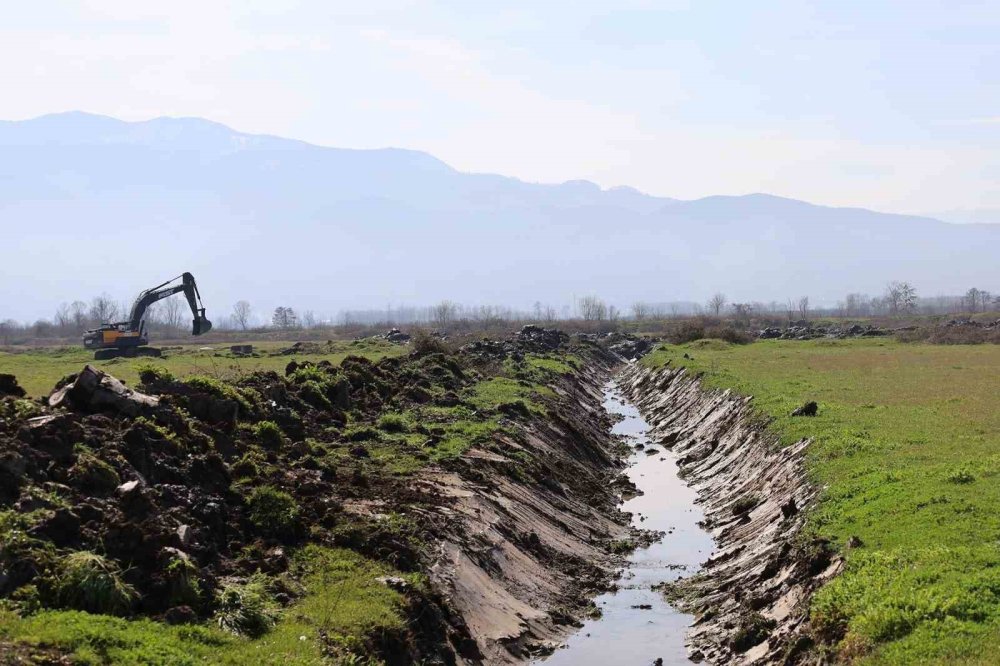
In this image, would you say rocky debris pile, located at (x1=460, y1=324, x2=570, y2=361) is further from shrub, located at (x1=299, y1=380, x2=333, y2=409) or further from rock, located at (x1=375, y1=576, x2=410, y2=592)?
rock, located at (x1=375, y1=576, x2=410, y2=592)

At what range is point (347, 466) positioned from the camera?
93.6 ft

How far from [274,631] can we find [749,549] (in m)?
15.6

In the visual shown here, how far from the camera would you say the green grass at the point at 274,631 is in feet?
43.4

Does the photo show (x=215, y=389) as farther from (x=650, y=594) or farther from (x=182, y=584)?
(x=650, y=594)

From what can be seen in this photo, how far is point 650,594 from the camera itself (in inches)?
1023

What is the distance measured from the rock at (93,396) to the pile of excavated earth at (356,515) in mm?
49

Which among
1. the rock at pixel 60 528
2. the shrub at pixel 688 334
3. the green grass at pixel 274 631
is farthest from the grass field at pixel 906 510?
the shrub at pixel 688 334

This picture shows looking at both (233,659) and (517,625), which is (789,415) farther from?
(233,659)

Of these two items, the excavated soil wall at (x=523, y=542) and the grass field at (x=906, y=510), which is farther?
the excavated soil wall at (x=523, y=542)

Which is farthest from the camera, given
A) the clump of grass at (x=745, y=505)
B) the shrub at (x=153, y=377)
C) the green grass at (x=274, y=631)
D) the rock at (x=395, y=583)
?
the clump of grass at (x=745, y=505)

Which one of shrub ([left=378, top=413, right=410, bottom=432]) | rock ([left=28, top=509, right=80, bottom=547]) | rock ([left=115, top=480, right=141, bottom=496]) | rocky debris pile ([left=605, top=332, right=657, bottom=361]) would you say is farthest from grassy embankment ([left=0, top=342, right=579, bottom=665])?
rocky debris pile ([left=605, top=332, right=657, bottom=361])

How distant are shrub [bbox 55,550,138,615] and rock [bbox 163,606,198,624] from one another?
0.63 metres

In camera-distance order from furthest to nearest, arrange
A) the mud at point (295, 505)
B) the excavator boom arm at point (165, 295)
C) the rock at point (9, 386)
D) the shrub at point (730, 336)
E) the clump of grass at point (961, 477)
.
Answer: the shrub at point (730, 336)
the excavator boom arm at point (165, 295)
the clump of grass at point (961, 477)
the rock at point (9, 386)
the mud at point (295, 505)

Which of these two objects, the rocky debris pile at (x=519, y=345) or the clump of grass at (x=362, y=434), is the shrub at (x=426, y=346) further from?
the clump of grass at (x=362, y=434)
